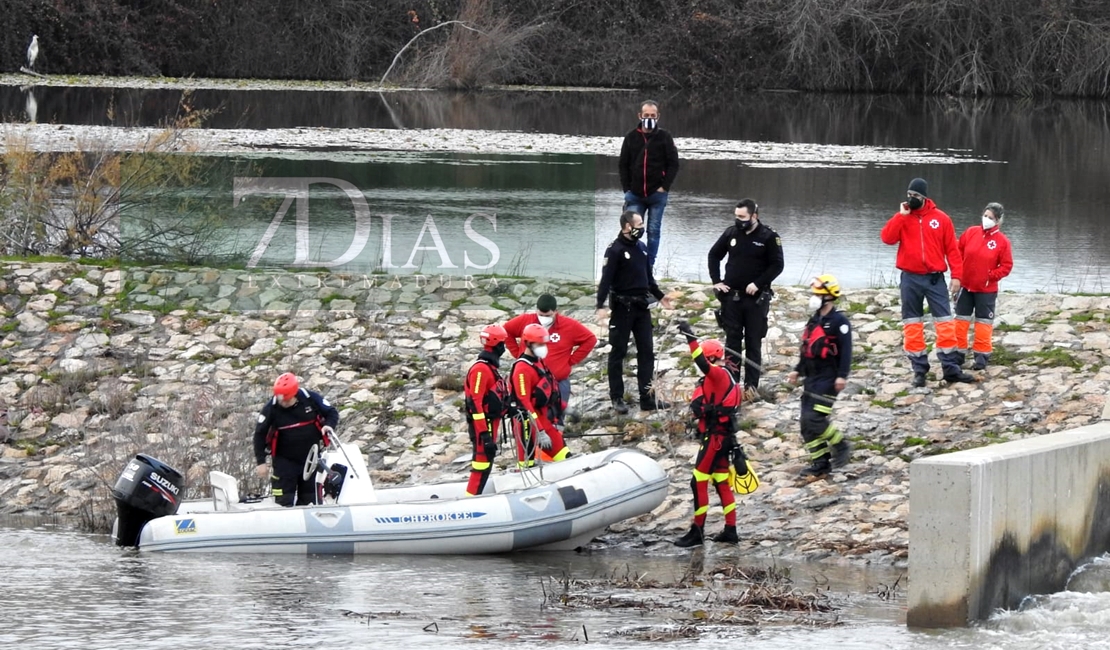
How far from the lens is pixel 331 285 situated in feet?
60.0

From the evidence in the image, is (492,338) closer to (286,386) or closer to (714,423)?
(286,386)

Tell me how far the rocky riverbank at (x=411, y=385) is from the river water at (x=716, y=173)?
59.1 inches

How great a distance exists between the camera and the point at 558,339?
512 inches

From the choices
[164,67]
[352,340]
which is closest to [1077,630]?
[352,340]

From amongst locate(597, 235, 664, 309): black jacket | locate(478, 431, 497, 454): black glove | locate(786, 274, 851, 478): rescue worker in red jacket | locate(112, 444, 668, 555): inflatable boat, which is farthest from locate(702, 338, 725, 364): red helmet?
locate(597, 235, 664, 309): black jacket

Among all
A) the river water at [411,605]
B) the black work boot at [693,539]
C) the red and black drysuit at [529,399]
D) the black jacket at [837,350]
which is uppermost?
the black jacket at [837,350]

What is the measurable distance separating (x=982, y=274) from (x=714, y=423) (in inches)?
136

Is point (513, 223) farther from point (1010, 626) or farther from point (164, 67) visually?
point (164, 67)

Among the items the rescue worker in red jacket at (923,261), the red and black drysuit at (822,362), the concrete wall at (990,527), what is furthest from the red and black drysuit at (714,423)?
the rescue worker in red jacket at (923,261)

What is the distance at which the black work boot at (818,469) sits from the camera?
12.8 meters

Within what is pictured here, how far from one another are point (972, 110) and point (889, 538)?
38.4m

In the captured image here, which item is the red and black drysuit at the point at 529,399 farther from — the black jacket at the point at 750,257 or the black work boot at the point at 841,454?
the black work boot at the point at 841,454
